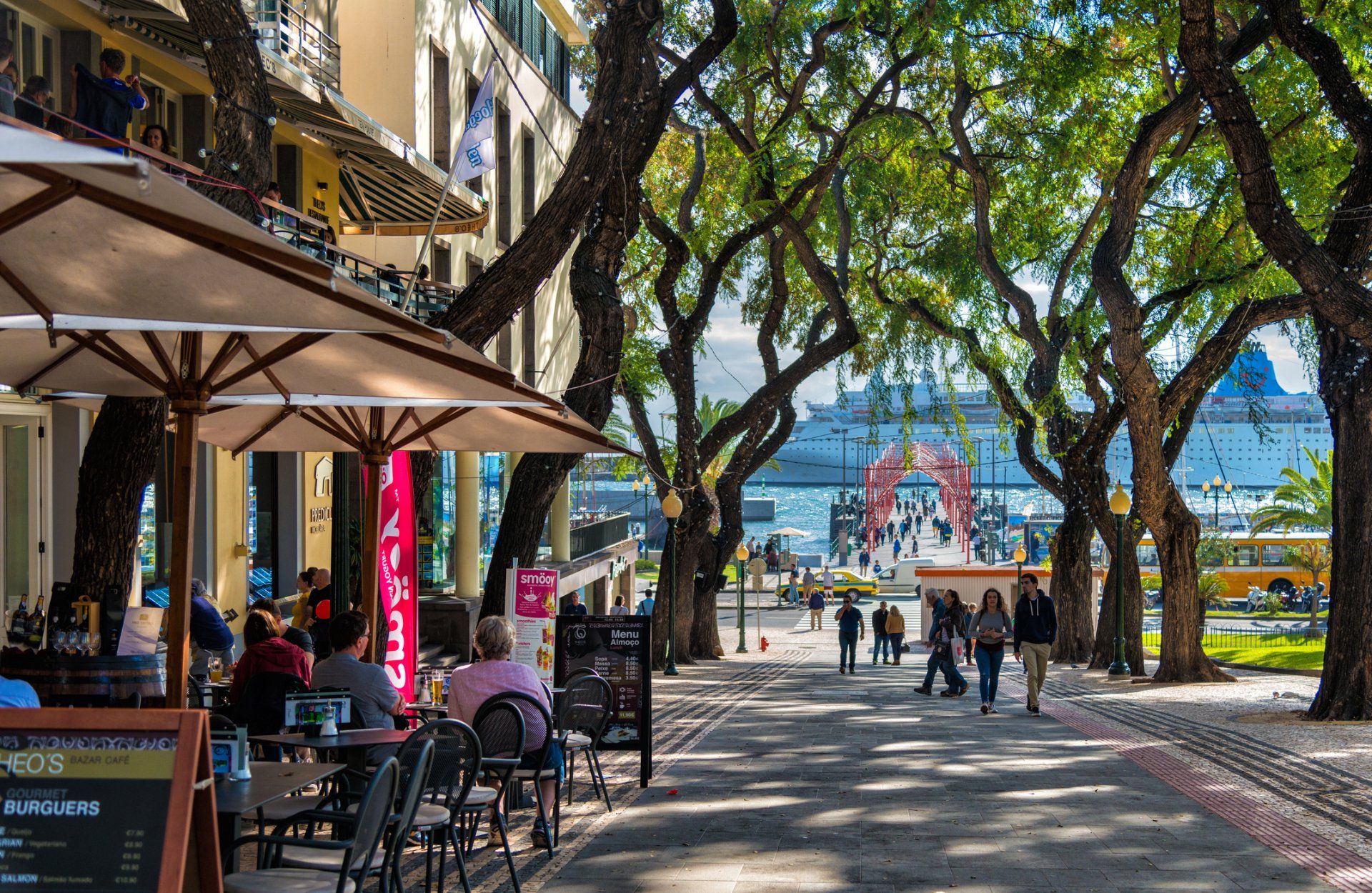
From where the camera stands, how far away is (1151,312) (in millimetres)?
22031

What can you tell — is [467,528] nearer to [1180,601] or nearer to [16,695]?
[1180,601]

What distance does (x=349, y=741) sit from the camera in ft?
21.9

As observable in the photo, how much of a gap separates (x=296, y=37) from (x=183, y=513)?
Answer: 1139 centimetres

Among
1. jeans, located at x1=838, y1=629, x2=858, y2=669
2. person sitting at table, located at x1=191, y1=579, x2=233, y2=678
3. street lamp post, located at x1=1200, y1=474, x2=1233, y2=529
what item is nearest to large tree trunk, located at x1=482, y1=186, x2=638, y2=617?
person sitting at table, located at x1=191, y1=579, x2=233, y2=678

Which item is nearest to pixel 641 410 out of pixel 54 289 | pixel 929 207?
pixel 929 207

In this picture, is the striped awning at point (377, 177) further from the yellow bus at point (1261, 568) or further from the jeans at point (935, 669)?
the yellow bus at point (1261, 568)

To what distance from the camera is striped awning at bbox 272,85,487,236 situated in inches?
543

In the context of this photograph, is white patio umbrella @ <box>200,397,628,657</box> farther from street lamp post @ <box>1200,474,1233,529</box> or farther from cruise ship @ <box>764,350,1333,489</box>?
cruise ship @ <box>764,350,1333,489</box>

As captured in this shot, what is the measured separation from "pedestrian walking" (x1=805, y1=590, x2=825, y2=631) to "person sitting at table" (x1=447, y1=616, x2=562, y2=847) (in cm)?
3719

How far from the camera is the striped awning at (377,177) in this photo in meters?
13.8

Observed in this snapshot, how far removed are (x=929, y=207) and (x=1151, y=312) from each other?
5189mm

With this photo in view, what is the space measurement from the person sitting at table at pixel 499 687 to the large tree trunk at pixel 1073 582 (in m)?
19.5

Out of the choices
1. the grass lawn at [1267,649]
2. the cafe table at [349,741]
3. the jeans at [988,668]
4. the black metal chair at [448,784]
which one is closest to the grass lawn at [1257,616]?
the grass lawn at [1267,649]

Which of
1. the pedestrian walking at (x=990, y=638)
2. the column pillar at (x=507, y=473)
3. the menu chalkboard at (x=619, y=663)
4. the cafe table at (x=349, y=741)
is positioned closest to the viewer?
the cafe table at (x=349, y=741)
